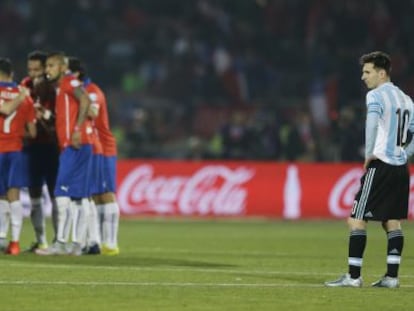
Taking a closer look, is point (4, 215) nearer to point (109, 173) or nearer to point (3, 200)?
point (3, 200)

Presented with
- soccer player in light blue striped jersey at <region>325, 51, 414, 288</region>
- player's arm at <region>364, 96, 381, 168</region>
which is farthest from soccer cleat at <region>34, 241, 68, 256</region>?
player's arm at <region>364, 96, 381, 168</region>

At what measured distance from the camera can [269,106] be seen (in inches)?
1152

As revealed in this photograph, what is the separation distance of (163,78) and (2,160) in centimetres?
1542

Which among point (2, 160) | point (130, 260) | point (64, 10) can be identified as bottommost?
point (130, 260)

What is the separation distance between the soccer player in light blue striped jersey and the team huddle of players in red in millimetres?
4465

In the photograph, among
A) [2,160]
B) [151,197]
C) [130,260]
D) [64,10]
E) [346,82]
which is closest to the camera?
[130,260]

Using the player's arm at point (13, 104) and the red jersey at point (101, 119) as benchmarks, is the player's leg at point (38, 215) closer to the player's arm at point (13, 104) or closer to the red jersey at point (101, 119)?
the red jersey at point (101, 119)

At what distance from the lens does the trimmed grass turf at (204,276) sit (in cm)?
991

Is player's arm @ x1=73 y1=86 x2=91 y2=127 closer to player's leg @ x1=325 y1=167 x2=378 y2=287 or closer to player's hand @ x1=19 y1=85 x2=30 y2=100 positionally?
player's hand @ x1=19 y1=85 x2=30 y2=100

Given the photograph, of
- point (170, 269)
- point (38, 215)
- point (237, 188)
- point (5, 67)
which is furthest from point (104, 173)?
point (237, 188)

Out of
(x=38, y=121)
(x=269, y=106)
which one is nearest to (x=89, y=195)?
(x=38, y=121)

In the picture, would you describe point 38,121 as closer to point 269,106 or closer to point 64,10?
point 269,106

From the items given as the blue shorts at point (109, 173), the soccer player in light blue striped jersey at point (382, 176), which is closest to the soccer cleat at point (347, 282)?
the soccer player in light blue striped jersey at point (382, 176)

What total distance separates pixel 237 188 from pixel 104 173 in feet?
31.8
